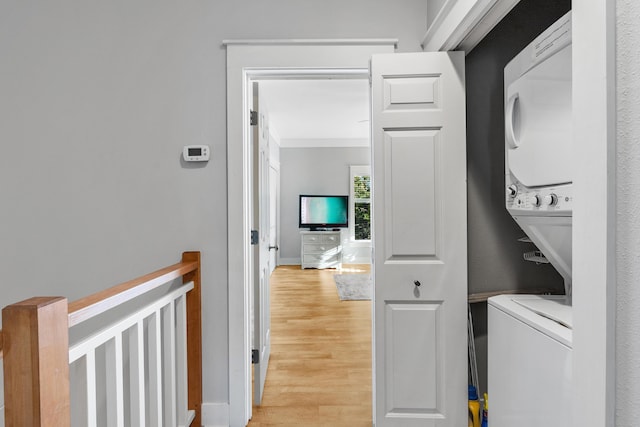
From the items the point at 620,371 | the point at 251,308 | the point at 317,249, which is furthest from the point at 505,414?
the point at 317,249

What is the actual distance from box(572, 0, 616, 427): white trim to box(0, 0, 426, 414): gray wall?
4.56 ft

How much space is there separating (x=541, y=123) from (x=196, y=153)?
167cm

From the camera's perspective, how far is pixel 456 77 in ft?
5.85

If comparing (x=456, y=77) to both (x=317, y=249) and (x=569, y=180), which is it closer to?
(x=569, y=180)

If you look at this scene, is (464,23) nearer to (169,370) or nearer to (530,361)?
(530,361)

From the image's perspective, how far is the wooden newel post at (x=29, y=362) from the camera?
0.76 meters

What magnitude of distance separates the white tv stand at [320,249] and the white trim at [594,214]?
6.21 metres

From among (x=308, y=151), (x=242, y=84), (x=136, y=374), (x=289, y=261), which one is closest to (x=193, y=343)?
(x=136, y=374)

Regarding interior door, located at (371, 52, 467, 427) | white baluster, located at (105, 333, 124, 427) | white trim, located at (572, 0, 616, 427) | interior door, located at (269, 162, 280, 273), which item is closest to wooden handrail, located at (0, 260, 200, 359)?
white baluster, located at (105, 333, 124, 427)

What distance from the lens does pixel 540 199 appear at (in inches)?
49.2

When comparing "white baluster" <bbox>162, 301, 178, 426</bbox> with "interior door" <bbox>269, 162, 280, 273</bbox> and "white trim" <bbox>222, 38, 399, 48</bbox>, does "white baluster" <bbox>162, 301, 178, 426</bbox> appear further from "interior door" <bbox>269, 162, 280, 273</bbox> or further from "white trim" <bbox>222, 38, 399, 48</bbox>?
"interior door" <bbox>269, 162, 280, 273</bbox>

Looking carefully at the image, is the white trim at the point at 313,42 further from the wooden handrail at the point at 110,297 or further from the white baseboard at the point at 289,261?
the white baseboard at the point at 289,261

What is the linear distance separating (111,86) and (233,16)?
804 millimetres

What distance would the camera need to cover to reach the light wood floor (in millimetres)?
2121
